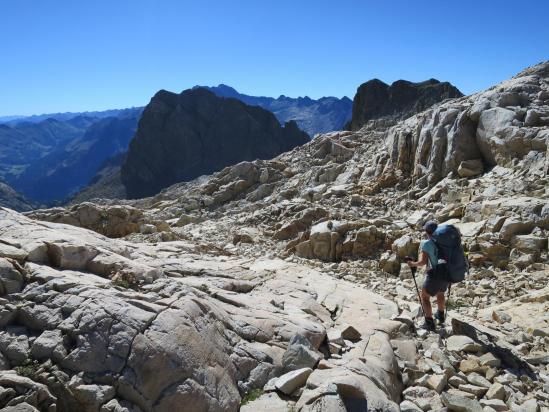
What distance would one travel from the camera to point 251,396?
6.59 metres

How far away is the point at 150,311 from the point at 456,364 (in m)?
5.80

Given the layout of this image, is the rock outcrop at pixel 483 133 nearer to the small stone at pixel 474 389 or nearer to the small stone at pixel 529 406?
the small stone at pixel 529 406

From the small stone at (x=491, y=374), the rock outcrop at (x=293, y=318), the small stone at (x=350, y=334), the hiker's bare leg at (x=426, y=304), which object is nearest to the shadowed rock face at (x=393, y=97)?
the rock outcrop at (x=293, y=318)

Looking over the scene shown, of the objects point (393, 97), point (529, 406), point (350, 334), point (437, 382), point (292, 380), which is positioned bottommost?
point (529, 406)

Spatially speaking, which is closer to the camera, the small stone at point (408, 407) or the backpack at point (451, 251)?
the small stone at point (408, 407)

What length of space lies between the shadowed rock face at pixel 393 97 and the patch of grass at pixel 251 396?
81.0 meters

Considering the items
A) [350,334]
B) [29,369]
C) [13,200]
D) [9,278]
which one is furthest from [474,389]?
[13,200]

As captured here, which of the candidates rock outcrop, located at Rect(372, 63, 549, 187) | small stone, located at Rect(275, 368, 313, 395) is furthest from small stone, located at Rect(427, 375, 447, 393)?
rock outcrop, located at Rect(372, 63, 549, 187)

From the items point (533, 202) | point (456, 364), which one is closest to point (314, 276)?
point (456, 364)

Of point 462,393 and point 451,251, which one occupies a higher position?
point 451,251

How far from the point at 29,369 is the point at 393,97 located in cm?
9386

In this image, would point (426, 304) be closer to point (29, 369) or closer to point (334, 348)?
point (334, 348)

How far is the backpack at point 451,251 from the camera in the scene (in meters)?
9.95

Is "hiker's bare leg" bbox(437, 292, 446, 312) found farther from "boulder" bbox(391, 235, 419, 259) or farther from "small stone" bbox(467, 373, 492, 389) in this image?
"boulder" bbox(391, 235, 419, 259)
